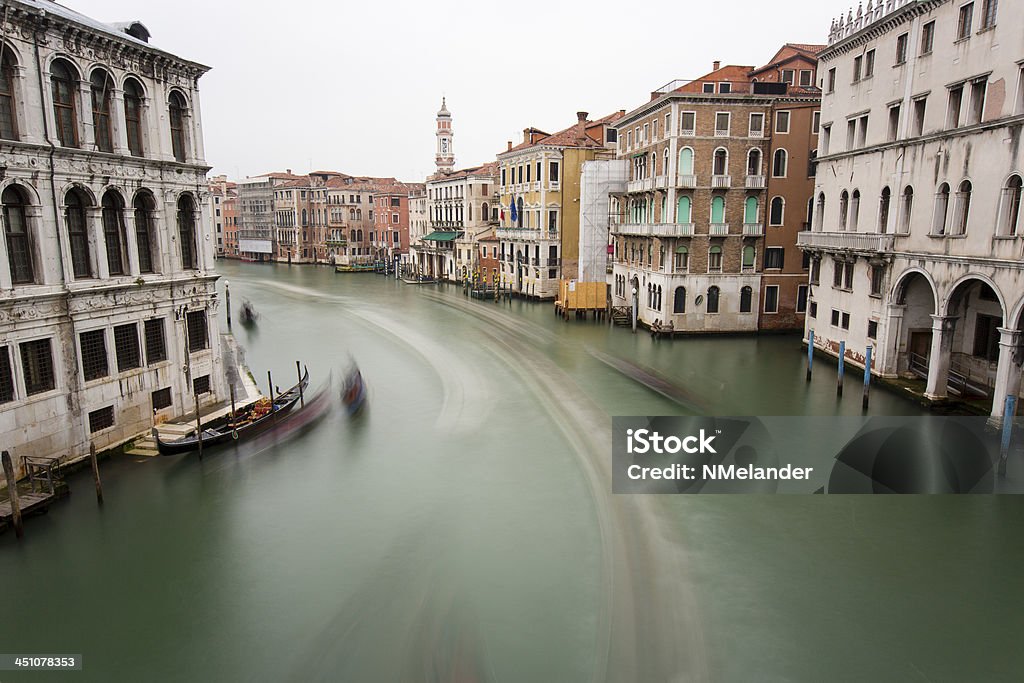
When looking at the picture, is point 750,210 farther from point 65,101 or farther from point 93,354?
point 93,354

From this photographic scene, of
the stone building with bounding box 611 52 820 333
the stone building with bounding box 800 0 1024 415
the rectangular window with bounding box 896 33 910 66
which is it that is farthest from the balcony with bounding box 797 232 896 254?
the rectangular window with bounding box 896 33 910 66

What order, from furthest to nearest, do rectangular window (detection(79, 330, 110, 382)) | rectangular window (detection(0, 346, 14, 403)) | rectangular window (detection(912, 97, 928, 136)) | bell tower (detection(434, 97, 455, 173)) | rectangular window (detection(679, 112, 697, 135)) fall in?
bell tower (detection(434, 97, 455, 173))
rectangular window (detection(679, 112, 697, 135))
rectangular window (detection(912, 97, 928, 136))
rectangular window (detection(79, 330, 110, 382))
rectangular window (detection(0, 346, 14, 403))

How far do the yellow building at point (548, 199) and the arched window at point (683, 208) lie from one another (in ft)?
44.9

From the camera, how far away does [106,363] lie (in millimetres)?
16500

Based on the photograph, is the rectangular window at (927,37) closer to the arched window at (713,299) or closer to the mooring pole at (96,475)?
the arched window at (713,299)

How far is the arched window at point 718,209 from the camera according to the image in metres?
32.2

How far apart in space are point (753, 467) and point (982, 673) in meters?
7.97

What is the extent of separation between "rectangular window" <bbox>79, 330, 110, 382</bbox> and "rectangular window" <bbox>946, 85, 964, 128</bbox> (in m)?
24.2

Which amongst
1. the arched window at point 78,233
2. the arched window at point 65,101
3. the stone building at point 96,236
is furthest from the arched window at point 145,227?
the arched window at point 65,101

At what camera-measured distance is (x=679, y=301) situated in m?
33.1

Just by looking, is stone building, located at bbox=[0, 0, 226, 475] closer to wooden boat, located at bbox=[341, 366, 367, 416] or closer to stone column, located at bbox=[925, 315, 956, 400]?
wooden boat, located at bbox=[341, 366, 367, 416]

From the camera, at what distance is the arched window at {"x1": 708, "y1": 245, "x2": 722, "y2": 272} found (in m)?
32.6

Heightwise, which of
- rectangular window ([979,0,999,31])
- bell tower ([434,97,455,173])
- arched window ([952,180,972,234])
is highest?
bell tower ([434,97,455,173])

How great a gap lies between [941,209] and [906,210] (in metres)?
1.73
